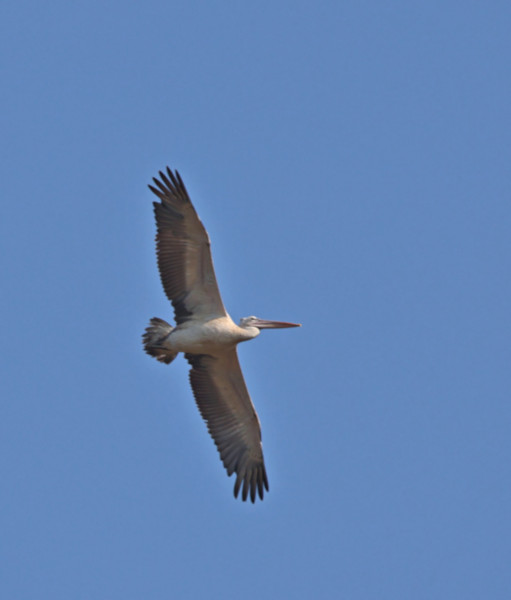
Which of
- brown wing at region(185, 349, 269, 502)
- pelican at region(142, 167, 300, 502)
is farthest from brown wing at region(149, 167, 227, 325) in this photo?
brown wing at region(185, 349, 269, 502)

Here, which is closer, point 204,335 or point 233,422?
point 204,335

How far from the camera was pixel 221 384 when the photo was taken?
→ 1962 cm

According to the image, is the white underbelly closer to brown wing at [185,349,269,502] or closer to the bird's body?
the bird's body

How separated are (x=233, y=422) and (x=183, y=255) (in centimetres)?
308

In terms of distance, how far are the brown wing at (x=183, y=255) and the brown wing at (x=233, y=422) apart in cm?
113

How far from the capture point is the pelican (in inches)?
721

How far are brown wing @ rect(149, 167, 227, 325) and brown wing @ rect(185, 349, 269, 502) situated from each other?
1126 mm

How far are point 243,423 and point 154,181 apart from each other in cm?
430

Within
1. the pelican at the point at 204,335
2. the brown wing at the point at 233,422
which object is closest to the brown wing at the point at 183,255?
the pelican at the point at 204,335

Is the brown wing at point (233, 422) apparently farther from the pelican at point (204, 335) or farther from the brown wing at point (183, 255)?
the brown wing at point (183, 255)

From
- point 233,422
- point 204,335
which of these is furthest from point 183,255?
point 233,422

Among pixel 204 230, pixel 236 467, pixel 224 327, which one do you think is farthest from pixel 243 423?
pixel 204 230

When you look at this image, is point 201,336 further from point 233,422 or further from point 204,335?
point 233,422

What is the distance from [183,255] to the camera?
18.5m
